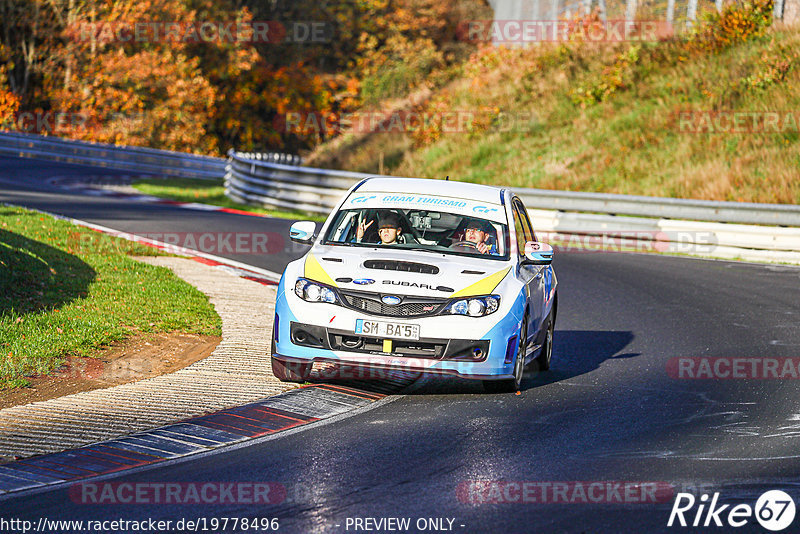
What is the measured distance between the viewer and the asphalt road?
5.81 metres

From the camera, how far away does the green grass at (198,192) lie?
26.1 meters

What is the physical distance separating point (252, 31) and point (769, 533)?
169 feet

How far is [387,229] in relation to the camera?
9.94 m

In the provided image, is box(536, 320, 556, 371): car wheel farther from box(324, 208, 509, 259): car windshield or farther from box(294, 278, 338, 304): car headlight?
box(294, 278, 338, 304): car headlight

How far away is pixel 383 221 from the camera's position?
9984 millimetres

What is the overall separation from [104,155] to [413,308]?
31.7m

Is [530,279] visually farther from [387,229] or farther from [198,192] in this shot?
[198,192]

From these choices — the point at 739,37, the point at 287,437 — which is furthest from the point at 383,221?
the point at 739,37

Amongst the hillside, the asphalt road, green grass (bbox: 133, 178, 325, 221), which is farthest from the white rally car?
the hillside

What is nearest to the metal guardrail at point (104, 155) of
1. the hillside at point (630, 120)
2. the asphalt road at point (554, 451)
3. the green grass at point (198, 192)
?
the green grass at point (198, 192)

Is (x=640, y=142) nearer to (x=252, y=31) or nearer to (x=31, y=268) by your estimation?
(x=31, y=268)

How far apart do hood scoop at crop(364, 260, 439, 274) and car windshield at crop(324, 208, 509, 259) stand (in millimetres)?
674

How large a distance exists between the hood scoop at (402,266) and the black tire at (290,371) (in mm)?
951

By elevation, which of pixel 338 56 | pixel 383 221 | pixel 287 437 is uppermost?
pixel 338 56
